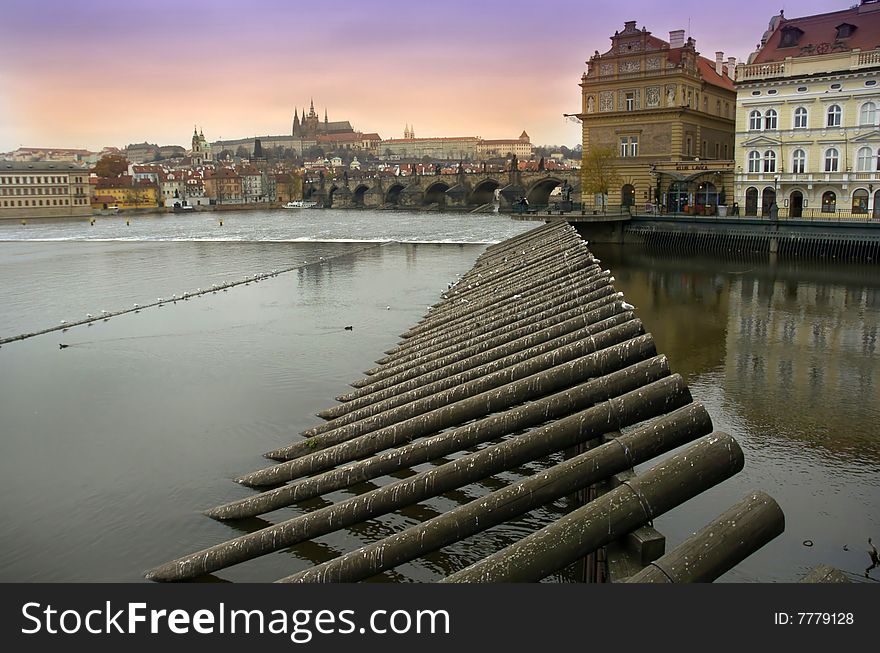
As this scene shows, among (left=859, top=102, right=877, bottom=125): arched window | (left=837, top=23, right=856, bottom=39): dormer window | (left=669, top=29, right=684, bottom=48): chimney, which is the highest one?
(left=669, top=29, right=684, bottom=48): chimney

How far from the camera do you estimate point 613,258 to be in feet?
141

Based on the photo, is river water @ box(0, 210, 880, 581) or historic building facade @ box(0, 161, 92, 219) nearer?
river water @ box(0, 210, 880, 581)

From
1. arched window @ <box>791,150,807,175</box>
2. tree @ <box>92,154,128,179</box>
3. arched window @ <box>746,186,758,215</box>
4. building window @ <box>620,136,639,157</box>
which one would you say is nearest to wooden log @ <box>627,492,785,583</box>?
arched window @ <box>791,150,807,175</box>

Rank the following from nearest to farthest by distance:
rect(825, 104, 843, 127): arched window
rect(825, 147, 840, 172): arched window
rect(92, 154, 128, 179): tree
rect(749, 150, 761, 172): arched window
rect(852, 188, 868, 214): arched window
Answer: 1. rect(852, 188, 868, 214): arched window
2. rect(825, 104, 843, 127): arched window
3. rect(825, 147, 840, 172): arched window
4. rect(749, 150, 761, 172): arched window
5. rect(92, 154, 128, 179): tree

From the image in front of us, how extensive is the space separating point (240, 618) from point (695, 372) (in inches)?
548

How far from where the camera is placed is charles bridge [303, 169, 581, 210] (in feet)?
386

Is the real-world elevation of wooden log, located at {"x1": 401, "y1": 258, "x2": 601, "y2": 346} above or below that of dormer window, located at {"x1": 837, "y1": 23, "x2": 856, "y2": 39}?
below

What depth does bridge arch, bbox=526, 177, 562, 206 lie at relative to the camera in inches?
4550

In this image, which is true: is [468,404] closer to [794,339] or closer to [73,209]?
[794,339]

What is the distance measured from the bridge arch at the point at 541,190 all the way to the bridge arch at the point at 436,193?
69.9 ft

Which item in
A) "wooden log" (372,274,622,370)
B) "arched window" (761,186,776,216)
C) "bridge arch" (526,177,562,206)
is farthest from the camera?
"bridge arch" (526,177,562,206)

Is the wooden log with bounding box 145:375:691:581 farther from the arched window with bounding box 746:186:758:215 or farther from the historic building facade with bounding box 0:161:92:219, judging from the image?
the historic building facade with bounding box 0:161:92:219

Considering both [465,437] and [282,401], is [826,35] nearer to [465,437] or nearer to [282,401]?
[282,401]

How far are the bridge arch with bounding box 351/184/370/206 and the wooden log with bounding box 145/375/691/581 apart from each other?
485 feet
